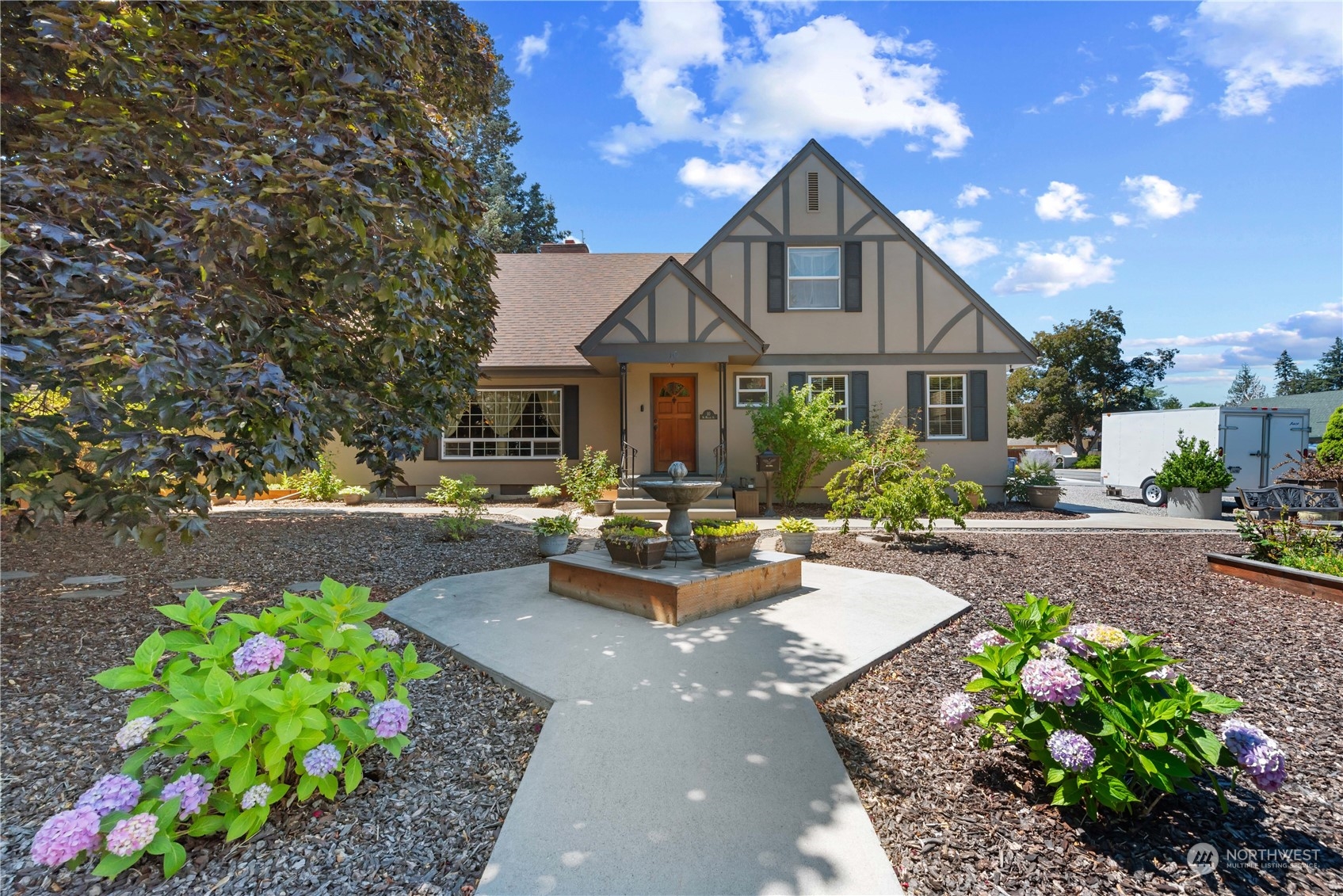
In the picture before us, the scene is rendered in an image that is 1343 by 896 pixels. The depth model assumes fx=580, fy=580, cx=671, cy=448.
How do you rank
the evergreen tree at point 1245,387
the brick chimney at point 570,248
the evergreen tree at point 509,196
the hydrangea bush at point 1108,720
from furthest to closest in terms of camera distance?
the evergreen tree at point 1245,387
the evergreen tree at point 509,196
the brick chimney at point 570,248
the hydrangea bush at point 1108,720

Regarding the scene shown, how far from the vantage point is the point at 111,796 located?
6.74ft

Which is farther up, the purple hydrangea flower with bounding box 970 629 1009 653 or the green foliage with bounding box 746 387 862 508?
the green foliage with bounding box 746 387 862 508

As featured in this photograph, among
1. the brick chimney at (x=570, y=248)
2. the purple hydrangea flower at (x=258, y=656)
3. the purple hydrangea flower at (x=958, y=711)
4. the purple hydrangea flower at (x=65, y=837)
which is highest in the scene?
the brick chimney at (x=570, y=248)

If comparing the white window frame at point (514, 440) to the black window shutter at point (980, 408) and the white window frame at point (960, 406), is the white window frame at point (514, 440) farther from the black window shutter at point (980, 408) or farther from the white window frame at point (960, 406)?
the black window shutter at point (980, 408)

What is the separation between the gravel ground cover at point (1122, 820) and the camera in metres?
2.16

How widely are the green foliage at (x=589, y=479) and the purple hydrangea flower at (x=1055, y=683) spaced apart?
952cm

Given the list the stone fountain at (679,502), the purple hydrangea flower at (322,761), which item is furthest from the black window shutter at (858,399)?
the purple hydrangea flower at (322,761)

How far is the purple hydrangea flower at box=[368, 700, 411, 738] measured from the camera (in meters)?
2.43

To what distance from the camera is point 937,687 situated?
3682mm

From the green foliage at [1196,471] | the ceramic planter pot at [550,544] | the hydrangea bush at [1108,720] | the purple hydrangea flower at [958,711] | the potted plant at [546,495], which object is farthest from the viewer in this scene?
the potted plant at [546,495]

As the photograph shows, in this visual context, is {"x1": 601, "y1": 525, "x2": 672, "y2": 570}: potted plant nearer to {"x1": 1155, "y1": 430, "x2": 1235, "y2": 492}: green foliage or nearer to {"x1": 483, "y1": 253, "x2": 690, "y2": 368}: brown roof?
{"x1": 483, "y1": 253, "x2": 690, "y2": 368}: brown roof

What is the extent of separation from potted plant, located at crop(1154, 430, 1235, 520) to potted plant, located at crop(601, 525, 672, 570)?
11.8 m

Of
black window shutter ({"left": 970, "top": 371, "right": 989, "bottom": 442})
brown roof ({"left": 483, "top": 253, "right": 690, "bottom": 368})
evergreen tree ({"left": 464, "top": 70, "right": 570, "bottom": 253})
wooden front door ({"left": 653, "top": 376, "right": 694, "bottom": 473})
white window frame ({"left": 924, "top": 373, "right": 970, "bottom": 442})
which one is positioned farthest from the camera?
evergreen tree ({"left": 464, "top": 70, "right": 570, "bottom": 253})

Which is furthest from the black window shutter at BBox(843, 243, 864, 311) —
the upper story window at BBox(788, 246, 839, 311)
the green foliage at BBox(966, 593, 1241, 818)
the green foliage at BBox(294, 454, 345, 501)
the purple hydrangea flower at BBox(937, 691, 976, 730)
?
the green foliage at BBox(294, 454, 345, 501)
